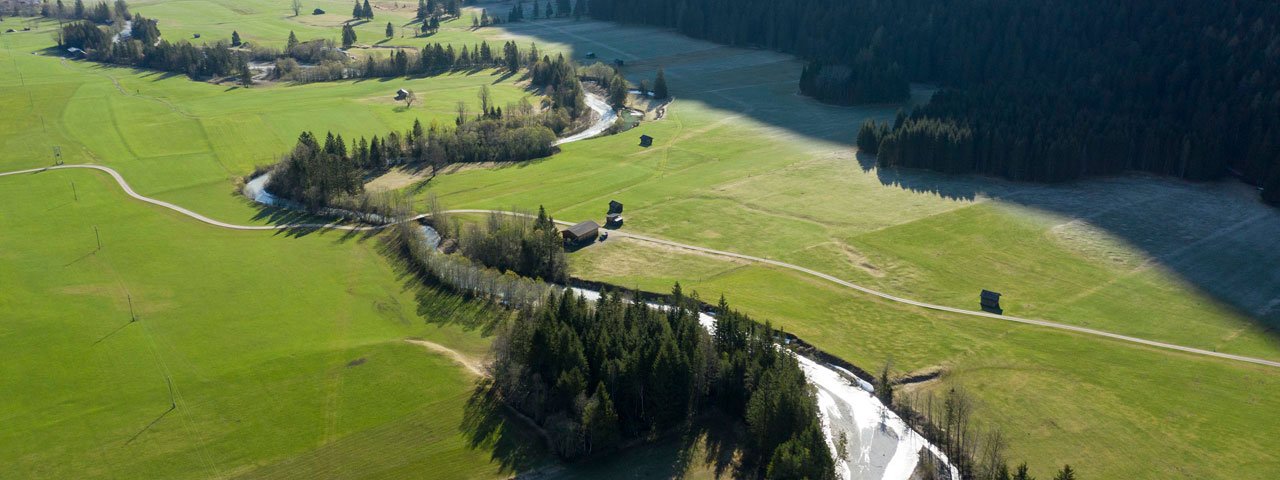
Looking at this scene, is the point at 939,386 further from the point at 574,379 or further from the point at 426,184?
the point at 426,184

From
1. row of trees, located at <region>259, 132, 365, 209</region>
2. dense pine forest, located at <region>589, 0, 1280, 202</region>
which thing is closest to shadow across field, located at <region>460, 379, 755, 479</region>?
row of trees, located at <region>259, 132, 365, 209</region>

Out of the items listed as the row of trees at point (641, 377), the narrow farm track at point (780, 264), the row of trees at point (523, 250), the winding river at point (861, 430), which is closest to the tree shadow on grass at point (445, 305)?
the row of trees at point (523, 250)

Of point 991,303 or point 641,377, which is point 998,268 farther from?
point 641,377

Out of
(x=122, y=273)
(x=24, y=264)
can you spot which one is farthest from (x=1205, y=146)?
(x=24, y=264)

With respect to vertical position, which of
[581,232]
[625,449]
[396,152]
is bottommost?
[625,449]

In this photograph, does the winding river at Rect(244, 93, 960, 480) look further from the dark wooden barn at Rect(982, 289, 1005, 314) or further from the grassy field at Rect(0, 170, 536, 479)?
the grassy field at Rect(0, 170, 536, 479)

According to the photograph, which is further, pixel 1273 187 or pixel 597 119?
pixel 597 119

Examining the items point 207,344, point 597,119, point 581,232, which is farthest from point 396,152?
point 207,344
